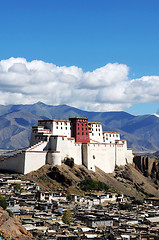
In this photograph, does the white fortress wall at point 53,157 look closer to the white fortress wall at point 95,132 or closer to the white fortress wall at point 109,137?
the white fortress wall at point 95,132

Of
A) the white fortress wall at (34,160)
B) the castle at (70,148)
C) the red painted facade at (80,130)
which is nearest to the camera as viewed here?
the white fortress wall at (34,160)

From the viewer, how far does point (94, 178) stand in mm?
99188

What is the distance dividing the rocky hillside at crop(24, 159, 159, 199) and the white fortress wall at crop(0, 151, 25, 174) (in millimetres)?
2745

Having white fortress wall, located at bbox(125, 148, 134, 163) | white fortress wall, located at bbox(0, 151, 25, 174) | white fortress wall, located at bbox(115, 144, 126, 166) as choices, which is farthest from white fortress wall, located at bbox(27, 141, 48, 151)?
white fortress wall, located at bbox(125, 148, 134, 163)

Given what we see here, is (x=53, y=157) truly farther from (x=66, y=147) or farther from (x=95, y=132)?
(x=95, y=132)

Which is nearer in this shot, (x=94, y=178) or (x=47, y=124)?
(x=94, y=178)

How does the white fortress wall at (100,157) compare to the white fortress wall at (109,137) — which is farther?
the white fortress wall at (109,137)

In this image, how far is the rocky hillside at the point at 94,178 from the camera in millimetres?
89812

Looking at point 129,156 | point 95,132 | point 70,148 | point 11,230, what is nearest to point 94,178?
point 70,148

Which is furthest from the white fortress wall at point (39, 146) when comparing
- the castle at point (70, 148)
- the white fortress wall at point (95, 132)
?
the white fortress wall at point (95, 132)

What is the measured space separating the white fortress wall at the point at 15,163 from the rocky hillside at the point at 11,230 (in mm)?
40523

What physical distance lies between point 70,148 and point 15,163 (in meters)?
13.2

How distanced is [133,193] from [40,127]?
25.0m

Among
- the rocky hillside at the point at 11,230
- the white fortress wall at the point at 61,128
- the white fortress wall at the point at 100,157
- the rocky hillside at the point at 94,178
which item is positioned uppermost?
the white fortress wall at the point at 61,128
